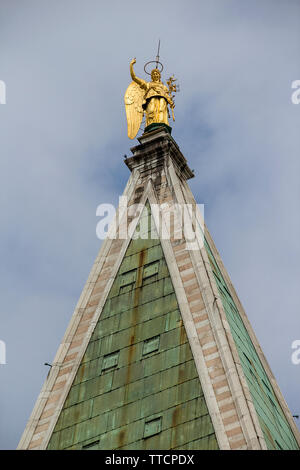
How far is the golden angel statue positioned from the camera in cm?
8156

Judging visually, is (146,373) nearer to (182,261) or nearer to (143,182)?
(182,261)

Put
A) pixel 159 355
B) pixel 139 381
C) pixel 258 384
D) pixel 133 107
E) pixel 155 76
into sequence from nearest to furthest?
pixel 139 381 < pixel 159 355 < pixel 258 384 < pixel 133 107 < pixel 155 76

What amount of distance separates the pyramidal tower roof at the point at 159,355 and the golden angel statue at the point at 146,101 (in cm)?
527

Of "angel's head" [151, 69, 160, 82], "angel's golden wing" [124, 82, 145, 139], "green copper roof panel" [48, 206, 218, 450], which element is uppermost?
"angel's head" [151, 69, 160, 82]

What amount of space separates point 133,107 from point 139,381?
67.8 ft

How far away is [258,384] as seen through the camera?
68625 mm

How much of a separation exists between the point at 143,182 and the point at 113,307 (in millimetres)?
8988

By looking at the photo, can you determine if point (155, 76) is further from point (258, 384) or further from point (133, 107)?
point (258, 384)

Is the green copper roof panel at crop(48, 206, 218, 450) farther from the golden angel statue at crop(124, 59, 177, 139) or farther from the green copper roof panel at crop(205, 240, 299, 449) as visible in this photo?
the golden angel statue at crop(124, 59, 177, 139)

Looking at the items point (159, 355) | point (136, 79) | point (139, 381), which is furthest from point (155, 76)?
point (139, 381)

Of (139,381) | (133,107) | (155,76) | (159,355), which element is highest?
(155,76)

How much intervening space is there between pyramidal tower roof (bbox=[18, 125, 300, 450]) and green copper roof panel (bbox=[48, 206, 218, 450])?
0.05 metres

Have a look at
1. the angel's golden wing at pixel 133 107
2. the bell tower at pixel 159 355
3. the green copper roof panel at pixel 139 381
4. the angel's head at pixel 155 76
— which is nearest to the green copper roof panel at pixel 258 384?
the bell tower at pixel 159 355

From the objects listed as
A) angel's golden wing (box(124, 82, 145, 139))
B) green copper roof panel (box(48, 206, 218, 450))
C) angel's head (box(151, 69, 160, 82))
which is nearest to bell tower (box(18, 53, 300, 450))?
green copper roof panel (box(48, 206, 218, 450))
